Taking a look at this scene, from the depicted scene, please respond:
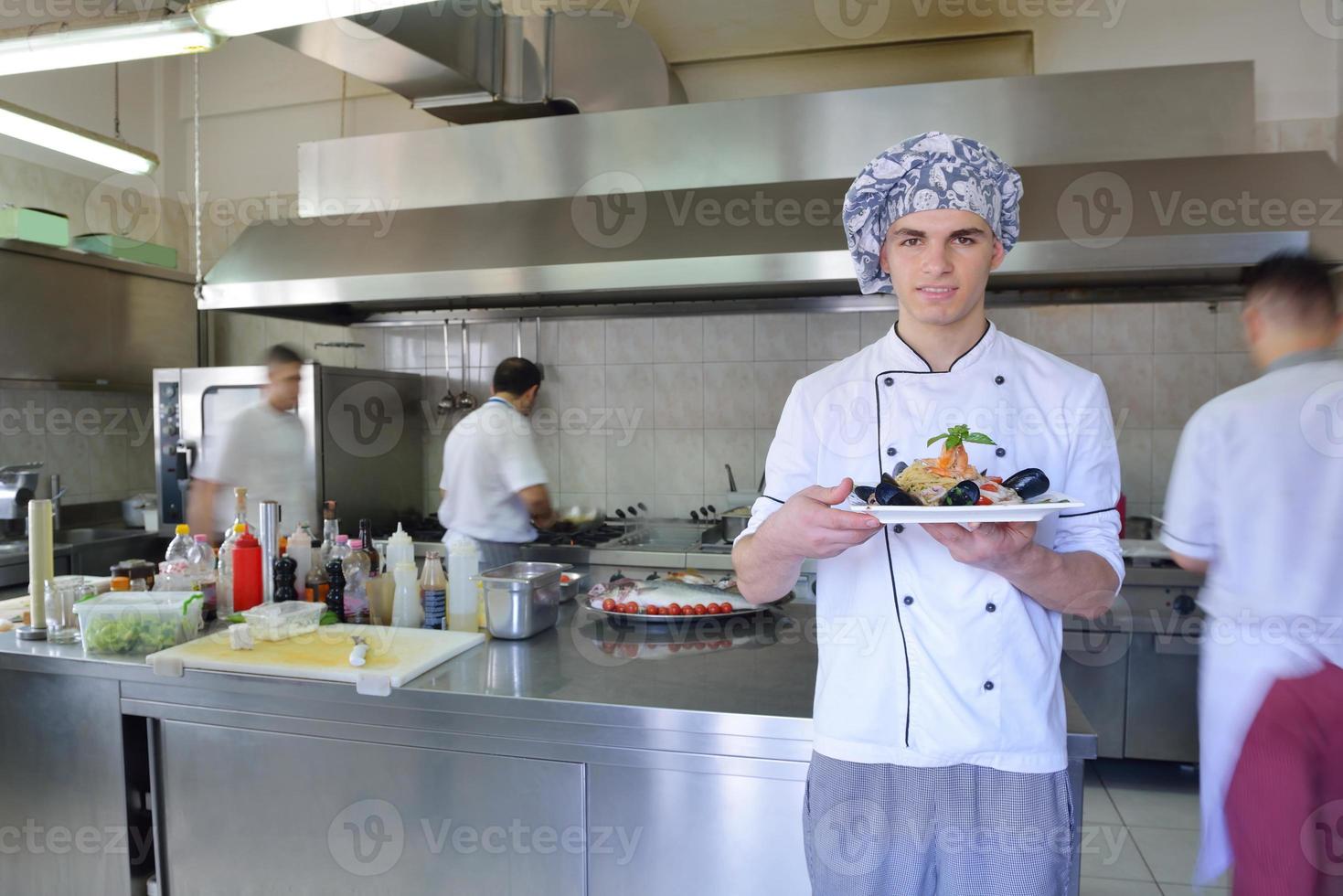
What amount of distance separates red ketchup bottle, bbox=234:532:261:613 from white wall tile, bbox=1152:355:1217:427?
3.95 m

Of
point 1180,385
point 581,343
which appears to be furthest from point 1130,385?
point 581,343

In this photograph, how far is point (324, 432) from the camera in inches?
171

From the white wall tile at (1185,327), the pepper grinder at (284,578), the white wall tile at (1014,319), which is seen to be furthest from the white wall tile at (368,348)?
the white wall tile at (1185,327)

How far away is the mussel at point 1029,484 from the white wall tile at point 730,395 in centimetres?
341

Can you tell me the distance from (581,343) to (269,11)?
260 cm

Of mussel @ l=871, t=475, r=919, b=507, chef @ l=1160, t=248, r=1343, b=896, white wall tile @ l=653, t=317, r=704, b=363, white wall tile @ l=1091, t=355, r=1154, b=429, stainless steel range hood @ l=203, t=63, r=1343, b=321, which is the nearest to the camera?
mussel @ l=871, t=475, r=919, b=507

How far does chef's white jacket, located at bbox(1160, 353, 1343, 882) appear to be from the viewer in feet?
6.23

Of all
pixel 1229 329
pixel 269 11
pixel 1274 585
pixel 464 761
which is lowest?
pixel 464 761

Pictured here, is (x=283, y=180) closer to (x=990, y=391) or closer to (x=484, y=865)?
(x=484, y=865)

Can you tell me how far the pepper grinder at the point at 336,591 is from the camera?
247 cm

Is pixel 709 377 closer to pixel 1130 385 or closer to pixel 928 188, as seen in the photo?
pixel 1130 385

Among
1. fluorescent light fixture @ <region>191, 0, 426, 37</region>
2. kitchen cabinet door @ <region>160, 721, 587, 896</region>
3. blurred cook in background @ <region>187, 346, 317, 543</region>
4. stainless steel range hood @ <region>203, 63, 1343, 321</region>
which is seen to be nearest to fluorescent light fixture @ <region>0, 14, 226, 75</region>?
fluorescent light fixture @ <region>191, 0, 426, 37</region>

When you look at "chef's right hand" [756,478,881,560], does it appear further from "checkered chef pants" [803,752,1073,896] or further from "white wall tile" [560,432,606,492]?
"white wall tile" [560,432,606,492]

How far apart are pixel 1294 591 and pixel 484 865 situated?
1917 mm
